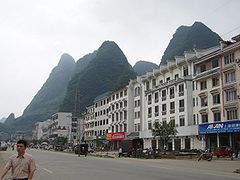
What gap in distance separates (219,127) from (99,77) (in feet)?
340

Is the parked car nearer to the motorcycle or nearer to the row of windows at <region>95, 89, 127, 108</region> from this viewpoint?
the motorcycle

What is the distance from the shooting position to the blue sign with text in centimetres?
4484

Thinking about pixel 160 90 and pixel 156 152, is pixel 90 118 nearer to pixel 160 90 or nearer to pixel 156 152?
pixel 160 90

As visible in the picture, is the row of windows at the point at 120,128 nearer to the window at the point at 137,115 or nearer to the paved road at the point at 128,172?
the window at the point at 137,115

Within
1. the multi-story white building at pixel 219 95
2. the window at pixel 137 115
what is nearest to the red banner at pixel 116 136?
the window at pixel 137 115

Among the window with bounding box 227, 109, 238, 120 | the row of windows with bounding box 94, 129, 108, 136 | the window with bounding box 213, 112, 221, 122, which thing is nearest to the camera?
the window with bounding box 227, 109, 238, 120

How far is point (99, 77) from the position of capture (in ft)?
488

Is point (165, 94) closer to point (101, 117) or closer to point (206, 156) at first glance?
point (206, 156)

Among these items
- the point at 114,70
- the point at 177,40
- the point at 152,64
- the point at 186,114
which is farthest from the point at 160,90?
the point at 152,64

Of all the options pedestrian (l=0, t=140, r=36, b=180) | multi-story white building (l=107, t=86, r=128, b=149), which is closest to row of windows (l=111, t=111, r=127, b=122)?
multi-story white building (l=107, t=86, r=128, b=149)

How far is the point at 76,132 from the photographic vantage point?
13412 centimetres

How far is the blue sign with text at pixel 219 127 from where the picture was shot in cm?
4484

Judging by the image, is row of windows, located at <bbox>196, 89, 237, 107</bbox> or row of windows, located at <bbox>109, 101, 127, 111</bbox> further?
row of windows, located at <bbox>109, 101, 127, 111</bbox>

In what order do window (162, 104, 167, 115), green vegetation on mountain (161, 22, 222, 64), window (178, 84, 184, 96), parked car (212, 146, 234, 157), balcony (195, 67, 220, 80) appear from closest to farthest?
parked car (212, 146, 234, 157)
balcony (195, 67, 220, 80)
window (178, 84, 184, 96)
window (162, 104, 167, 115)
green vegetation on mountain (161, 22, 222, 64)
